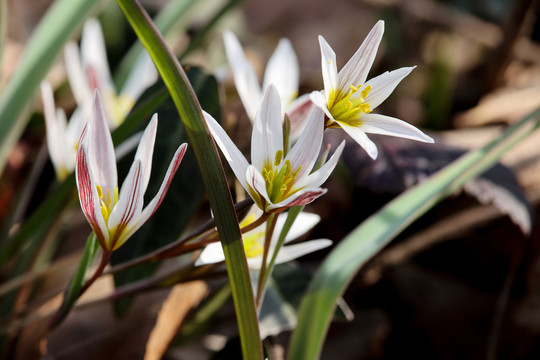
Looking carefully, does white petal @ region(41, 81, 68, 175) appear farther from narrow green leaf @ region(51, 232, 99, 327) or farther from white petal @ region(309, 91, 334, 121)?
white petal @ region(309, 91, 334, 121)

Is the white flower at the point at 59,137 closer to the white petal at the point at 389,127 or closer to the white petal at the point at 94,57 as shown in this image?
the white petal at the point at 94,57

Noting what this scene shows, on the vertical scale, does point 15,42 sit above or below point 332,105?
above

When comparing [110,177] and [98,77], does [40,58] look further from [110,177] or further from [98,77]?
[110,177]

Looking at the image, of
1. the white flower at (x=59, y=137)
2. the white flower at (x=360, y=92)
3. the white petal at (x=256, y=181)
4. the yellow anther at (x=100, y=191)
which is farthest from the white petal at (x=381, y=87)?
the white flower at (x=59, y=137)

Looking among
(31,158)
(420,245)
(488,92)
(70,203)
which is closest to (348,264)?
(70,203)

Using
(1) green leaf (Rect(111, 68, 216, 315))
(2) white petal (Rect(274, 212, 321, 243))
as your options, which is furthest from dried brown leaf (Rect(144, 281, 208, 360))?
(2) white petal (Rect(274, 212, 321, 243))

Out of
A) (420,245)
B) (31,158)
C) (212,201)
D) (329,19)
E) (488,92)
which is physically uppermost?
(329,19)

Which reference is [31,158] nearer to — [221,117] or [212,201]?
[221,117]
